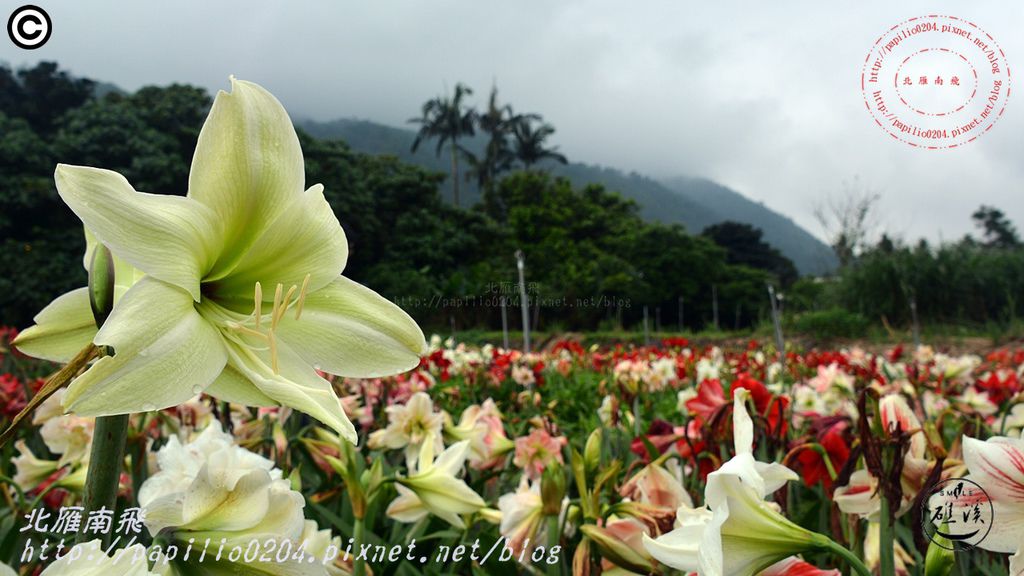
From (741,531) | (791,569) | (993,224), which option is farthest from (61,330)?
(993,224)

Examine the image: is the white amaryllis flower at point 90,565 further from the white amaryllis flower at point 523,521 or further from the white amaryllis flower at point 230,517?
the white amaryllis flower at point 523,521

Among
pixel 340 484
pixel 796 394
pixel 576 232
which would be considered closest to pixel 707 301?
pixel 576 232

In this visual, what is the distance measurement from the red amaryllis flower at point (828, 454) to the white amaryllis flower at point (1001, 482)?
2.05 ft

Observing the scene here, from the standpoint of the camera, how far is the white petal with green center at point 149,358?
45cm

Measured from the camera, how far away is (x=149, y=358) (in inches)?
19.3

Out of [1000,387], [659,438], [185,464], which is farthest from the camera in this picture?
[1000,387]

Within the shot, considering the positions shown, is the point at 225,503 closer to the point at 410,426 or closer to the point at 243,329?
the point at 243,329

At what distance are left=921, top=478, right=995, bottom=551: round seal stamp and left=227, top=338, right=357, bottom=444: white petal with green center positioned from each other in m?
0.58

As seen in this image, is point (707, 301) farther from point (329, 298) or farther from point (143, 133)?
point (329, 298)

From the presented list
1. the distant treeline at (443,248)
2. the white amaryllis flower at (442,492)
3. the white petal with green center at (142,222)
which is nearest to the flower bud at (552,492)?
the white amaryllis flower at (442,492)

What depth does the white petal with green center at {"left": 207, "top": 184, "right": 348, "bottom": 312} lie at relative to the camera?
2.12ft

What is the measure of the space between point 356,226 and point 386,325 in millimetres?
18399

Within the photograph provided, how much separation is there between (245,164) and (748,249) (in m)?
45.2

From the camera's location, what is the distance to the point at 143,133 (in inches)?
707
